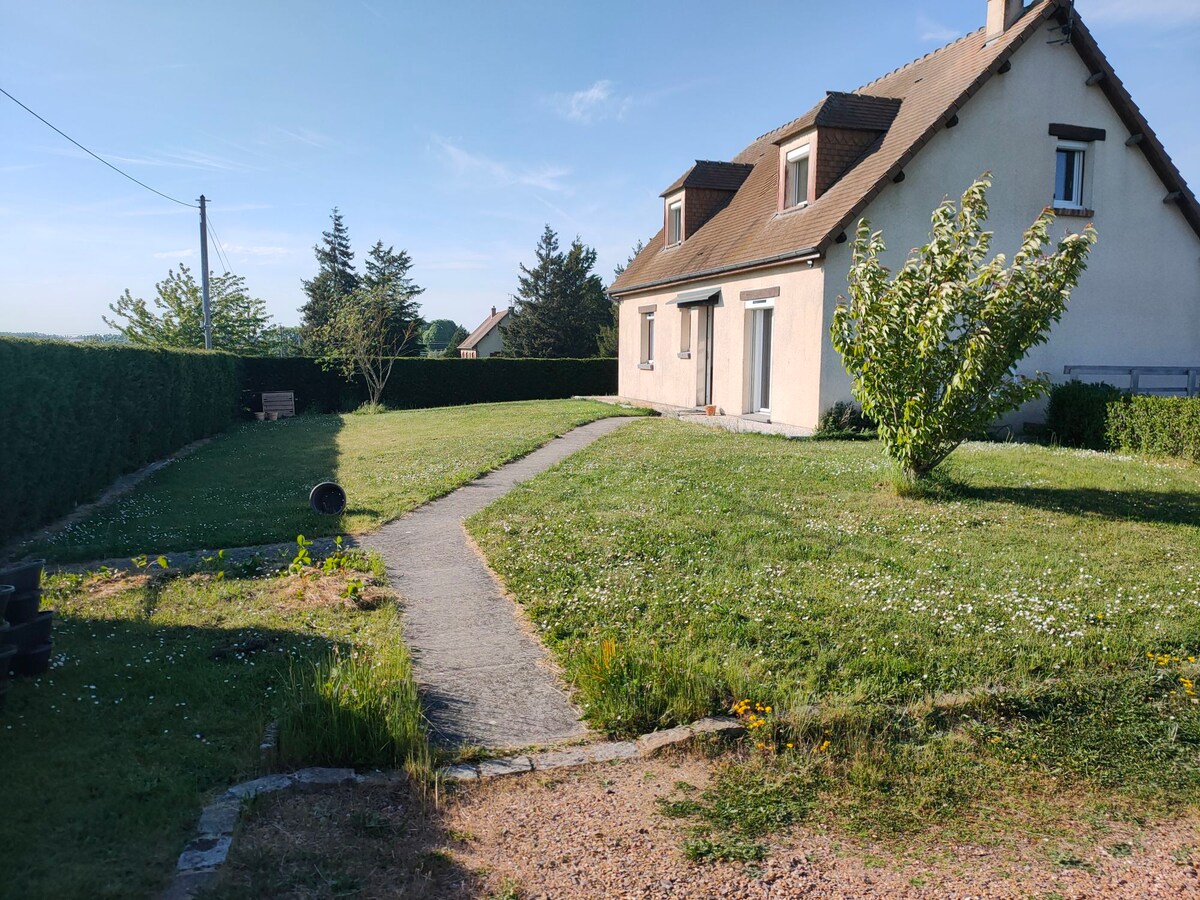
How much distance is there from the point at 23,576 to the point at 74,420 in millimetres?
7095

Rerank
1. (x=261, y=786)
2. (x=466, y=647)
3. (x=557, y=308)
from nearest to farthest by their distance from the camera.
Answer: (x=261, y=786), (x=466, y=647), (x=557, y=308)

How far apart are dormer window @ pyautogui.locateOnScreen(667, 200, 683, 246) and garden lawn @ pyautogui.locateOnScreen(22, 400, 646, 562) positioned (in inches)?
226

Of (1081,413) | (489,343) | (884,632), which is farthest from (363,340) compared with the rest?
(489,343)

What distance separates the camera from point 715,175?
22469 millimetres

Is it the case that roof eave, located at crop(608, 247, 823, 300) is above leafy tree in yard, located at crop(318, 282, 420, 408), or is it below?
above

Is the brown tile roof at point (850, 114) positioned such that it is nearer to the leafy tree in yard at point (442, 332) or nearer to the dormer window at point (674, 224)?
the dormer window at point (674, 224)

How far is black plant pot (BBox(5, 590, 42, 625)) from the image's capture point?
4547 mm

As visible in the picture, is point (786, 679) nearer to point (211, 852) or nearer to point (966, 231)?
point (211, 852)

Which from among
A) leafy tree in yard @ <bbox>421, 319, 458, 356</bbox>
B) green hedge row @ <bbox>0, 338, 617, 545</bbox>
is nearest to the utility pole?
green hedge row @ <bbox>0, 338, 617, 545</bbox>

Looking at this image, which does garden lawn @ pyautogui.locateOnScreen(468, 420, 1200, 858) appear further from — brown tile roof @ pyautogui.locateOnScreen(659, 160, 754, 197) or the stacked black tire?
brown tile roof @ pyautogui.locateOnScreen(659, 160, 754, 197)

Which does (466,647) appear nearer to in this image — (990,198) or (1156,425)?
(1156,425)

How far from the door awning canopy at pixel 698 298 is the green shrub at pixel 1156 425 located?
8413mm

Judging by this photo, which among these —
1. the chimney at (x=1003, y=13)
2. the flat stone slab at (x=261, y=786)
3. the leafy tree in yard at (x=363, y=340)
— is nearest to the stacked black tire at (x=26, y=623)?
the flat stone slab at (x=261, y=786)

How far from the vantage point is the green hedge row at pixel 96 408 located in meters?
8.92
